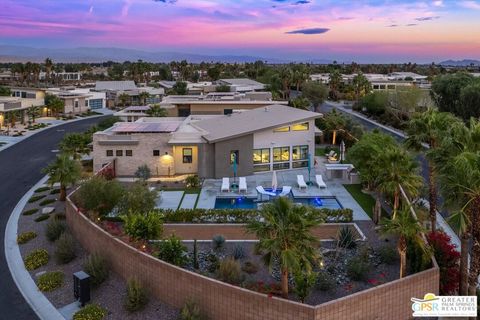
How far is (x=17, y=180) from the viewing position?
119ft

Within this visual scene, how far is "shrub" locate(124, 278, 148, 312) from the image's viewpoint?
16312mm

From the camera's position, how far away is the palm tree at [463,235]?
14148mm

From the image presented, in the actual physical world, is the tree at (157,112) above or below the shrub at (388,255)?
above

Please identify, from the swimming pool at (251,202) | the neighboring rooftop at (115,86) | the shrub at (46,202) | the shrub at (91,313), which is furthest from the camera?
the neighboring rooftop at (115,86)

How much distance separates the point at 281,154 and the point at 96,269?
20419 millimetres

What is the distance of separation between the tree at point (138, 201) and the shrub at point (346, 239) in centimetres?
930

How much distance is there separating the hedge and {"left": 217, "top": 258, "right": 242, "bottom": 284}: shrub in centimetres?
572

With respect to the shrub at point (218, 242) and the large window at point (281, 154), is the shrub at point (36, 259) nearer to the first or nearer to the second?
the shrub at point (218, 242)

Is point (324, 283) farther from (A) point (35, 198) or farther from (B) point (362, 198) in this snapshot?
(A) point (35, 198)

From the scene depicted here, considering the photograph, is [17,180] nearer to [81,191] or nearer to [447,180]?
[81,191]

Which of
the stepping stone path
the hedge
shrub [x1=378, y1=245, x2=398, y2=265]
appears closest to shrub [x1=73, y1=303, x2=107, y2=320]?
the hedge

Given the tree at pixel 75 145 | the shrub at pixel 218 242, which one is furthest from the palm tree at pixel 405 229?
the tree at pixel 75 145

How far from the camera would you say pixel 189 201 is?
92.1 ft

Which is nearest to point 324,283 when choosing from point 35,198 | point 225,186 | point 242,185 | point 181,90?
point 242,185
